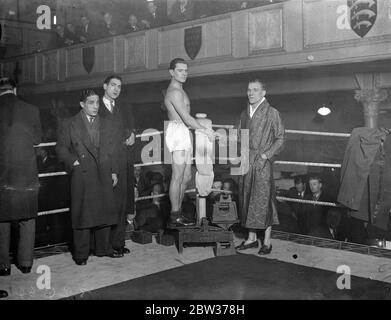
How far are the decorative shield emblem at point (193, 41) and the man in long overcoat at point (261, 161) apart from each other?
6.36m

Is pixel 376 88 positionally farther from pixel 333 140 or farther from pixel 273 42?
pixel 333 140

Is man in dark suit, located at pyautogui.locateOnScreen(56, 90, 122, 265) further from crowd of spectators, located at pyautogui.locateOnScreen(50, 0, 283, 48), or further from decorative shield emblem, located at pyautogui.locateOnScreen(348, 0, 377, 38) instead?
crowd of spectators, located at pyautogui.locateOnScreen(50, 0, 283, 48)

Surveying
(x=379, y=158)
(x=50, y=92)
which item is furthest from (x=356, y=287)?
(x=50, y=92)

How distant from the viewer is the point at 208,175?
4.61 metres

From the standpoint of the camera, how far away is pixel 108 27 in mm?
12984

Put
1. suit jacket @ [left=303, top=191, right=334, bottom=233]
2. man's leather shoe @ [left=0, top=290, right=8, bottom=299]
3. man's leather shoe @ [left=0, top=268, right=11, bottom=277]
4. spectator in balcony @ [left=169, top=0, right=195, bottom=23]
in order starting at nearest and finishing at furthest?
man's leather shoe @ [left=0, top=290, right=8, bottom=299], man's leather shoe @ [left=0, top=268, right=11, bottom=277], suit jacket @ [left=303, top=191, right=334, bottom=233], spectator in balcony @ [left=169, top=0, right=195, bottom=23]

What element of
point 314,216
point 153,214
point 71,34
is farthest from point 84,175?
point 71,34

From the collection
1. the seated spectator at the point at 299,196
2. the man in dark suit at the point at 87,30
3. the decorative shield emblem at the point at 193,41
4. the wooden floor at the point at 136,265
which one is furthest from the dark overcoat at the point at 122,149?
the man in dark suit at the point at 87,30

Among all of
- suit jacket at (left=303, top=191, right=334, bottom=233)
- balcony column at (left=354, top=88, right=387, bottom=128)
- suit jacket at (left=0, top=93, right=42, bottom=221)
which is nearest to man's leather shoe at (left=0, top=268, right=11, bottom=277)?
suit jacket at (left=0, top=93, right=42, bottom=221)

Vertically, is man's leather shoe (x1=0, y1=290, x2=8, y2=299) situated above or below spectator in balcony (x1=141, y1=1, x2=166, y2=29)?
below

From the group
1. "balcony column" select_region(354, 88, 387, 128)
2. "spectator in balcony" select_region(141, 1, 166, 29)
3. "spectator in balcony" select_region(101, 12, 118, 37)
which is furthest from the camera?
"spectator in balcony" select_region(101, 12, 118, 37)

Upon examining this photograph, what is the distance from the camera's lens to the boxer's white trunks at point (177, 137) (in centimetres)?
439

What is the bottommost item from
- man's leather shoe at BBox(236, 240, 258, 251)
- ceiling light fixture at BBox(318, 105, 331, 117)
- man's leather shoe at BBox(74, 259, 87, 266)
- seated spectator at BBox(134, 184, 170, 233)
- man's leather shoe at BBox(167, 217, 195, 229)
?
man's leather shoe at BBox(74, 259, 87, 266)

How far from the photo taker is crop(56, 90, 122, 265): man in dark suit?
3.98 meters
